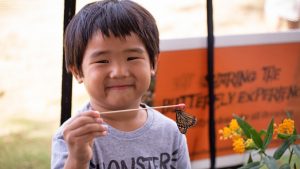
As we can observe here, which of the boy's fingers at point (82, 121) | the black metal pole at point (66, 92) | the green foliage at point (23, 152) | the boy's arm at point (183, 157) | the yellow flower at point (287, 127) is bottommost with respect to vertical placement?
the green foliage at point (23, 152)

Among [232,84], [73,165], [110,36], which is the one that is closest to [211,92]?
[232,84]

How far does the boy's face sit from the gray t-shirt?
0.31ft

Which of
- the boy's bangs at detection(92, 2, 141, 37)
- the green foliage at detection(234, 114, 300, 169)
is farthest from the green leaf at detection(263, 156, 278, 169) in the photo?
the boy's bangs at detection(92, 2, 141, 37)

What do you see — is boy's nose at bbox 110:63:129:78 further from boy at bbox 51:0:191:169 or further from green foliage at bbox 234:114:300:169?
green foliage at bbox 234:114:300:169

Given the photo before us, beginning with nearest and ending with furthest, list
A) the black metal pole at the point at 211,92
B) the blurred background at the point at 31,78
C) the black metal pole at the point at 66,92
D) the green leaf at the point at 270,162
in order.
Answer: the green leaf at the point at 270,162 → the black metal pole at the point at 66,92 → the blurred background at the point at 31,78 → the black metal pole at the point at 211,92

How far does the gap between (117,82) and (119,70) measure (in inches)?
1.2

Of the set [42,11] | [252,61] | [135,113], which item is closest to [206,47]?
[252,61]

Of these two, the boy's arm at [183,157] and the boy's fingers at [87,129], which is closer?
the boy's fingers at [87,129]

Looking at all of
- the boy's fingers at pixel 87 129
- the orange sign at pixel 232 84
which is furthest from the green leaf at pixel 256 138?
the orange sign at pixel 232 84

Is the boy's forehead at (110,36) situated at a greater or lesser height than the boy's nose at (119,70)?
greater

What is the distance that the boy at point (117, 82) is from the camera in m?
1.19

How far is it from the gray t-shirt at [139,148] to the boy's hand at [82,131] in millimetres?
96

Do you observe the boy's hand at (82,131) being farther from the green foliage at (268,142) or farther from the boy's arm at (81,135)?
the green foliage at (268,142)

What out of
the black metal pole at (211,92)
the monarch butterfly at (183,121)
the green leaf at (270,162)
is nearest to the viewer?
the monarch butterfly at (183,121)
